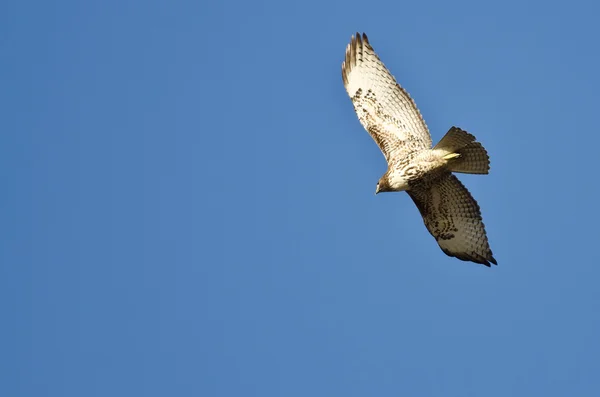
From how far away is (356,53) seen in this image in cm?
1340

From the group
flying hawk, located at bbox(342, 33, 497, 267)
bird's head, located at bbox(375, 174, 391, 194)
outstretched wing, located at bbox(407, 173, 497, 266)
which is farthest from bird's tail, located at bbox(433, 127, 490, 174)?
bird's head, located at bbox(375, 174, 391, 194)

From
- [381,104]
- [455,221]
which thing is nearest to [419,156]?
[455,221]

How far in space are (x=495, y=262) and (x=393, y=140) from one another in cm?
199

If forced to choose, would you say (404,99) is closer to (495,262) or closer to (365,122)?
(365,122)

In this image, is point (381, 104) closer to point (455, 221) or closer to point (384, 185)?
point (384, 185)

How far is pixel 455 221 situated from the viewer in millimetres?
12555

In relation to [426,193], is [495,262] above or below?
below

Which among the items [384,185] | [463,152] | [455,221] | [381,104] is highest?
[381,104]

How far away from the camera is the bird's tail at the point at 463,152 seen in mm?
11203

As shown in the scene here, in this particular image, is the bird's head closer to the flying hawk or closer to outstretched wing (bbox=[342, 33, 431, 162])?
the flying hawk

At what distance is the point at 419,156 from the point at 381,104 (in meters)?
1.29

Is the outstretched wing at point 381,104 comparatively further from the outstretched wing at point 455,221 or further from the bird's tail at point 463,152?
the bird's tail at point 463,152

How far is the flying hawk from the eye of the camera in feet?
38.1

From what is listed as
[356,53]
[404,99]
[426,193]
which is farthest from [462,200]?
[356,53]
